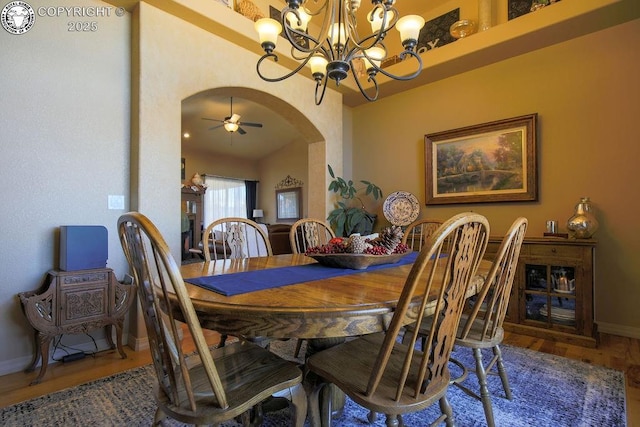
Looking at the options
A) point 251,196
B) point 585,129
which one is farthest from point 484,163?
point 251,196

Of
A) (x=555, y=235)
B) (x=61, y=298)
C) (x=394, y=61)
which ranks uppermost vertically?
(x=394, y=61)

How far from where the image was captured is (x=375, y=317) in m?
0.93

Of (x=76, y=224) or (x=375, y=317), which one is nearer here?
(x=375, y=317)

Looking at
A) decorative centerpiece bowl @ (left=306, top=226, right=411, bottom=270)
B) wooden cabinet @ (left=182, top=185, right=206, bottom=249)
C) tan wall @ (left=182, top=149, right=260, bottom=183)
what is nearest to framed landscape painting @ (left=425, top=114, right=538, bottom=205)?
decorative centerpiece bowl @ (left=306, top=226, right=411, bottom=270)

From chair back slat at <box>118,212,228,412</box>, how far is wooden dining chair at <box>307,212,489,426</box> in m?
0.42

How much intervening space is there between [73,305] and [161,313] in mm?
1693

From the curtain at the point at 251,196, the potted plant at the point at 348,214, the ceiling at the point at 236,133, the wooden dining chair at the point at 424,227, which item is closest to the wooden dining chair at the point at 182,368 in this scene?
the wooden dining chair at the point at 424,227

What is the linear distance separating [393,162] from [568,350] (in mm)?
2704

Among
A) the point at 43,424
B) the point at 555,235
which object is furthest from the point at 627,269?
the point at 43,424

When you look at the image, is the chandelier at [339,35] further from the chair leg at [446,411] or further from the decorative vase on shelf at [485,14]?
the decorative vase on shelf at [485,14]

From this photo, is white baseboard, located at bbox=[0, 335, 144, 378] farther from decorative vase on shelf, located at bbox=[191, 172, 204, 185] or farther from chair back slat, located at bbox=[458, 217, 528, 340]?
decorative vase on shelf, located at bbox=[191, 172, 204, 185]

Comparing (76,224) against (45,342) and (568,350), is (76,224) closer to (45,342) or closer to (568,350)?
(45,342)

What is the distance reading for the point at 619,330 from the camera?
2686 millimetres

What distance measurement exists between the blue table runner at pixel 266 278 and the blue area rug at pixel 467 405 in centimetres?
74
